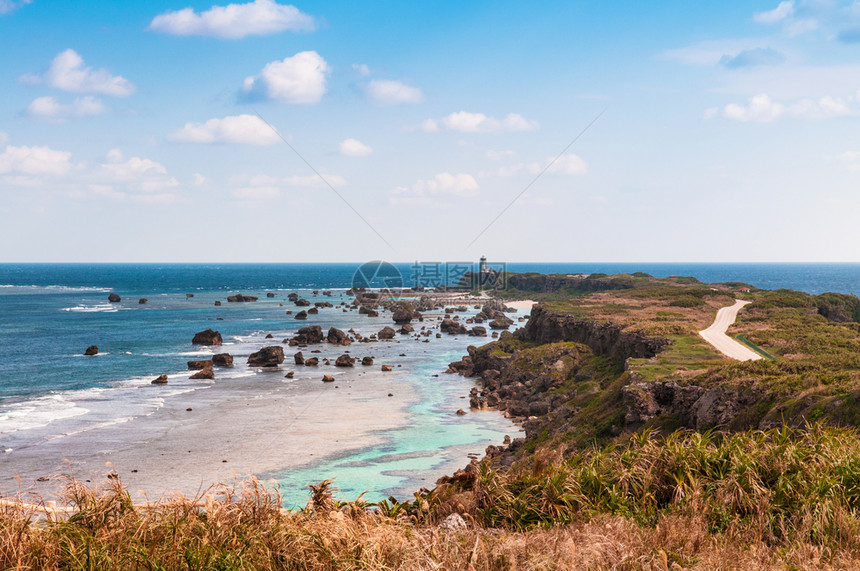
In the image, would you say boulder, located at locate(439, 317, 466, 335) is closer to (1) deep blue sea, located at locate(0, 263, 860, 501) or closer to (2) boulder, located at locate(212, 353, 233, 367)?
(1) deep blue sea, located at locate(0, 263, 860, 501)

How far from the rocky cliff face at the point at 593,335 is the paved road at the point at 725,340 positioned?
11.9 feet

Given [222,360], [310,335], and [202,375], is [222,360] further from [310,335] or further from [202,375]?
[310,335]

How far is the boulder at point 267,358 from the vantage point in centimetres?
6600

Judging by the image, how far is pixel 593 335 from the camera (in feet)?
166

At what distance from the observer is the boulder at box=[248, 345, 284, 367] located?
6600cm

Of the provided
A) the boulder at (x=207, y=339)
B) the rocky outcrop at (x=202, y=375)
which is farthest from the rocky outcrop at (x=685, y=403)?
the boulder at (x=207, y=339)

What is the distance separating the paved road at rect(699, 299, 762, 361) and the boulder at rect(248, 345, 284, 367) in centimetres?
4504

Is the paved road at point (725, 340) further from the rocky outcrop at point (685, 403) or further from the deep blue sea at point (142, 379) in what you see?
the deep blue sea at point (142, 379)

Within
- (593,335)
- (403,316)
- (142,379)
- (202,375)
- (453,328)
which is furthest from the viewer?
(403,316)

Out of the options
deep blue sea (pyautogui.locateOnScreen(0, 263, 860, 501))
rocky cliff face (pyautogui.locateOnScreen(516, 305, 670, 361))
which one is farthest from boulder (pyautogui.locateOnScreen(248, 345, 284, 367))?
rocky cliff face (pyautogui.locateOnScreen(516, 305, 670, 361))


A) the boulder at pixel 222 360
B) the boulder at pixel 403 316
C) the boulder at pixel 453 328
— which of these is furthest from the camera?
the boulder at pixel 403 316

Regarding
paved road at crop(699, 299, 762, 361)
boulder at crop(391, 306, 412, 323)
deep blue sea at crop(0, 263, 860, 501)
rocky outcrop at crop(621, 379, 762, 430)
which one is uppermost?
paved road at crop(699, 299, 762, 361)

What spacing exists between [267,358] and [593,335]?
3717cm

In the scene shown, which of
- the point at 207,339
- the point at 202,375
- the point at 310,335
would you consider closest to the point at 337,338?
the point at 310,335
